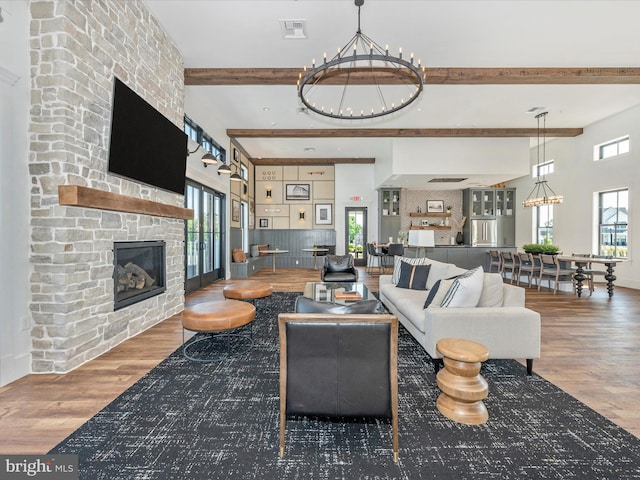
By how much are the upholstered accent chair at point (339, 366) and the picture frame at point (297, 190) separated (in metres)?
9.88

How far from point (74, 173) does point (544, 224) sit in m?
11.5

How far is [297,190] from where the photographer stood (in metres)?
11.3

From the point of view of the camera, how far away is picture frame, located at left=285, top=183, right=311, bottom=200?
11.3 metres

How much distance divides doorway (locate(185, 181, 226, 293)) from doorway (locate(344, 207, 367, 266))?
4839mm

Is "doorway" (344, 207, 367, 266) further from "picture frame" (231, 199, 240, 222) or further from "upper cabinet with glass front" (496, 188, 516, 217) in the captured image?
"upper cabinet with glass front" (496, 188, 516, 217)

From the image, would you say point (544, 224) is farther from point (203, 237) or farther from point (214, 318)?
point (214, 318)

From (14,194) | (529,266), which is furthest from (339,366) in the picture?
(529,266)

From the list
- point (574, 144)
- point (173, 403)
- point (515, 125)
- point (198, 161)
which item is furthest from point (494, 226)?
point (173, 403)

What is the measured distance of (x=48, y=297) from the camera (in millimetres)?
2639

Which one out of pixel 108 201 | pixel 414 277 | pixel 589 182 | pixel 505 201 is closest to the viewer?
pixel 108 201

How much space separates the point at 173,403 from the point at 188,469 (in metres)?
0.74

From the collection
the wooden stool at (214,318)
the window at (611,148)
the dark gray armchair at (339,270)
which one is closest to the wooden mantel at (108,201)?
the wooden stool at (214,318)

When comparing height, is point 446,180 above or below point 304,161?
below

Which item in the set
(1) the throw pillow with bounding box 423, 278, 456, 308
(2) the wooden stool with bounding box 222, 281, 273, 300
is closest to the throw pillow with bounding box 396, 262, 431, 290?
(1) the throw pillow with bounding box 423, 278, 456, 308
